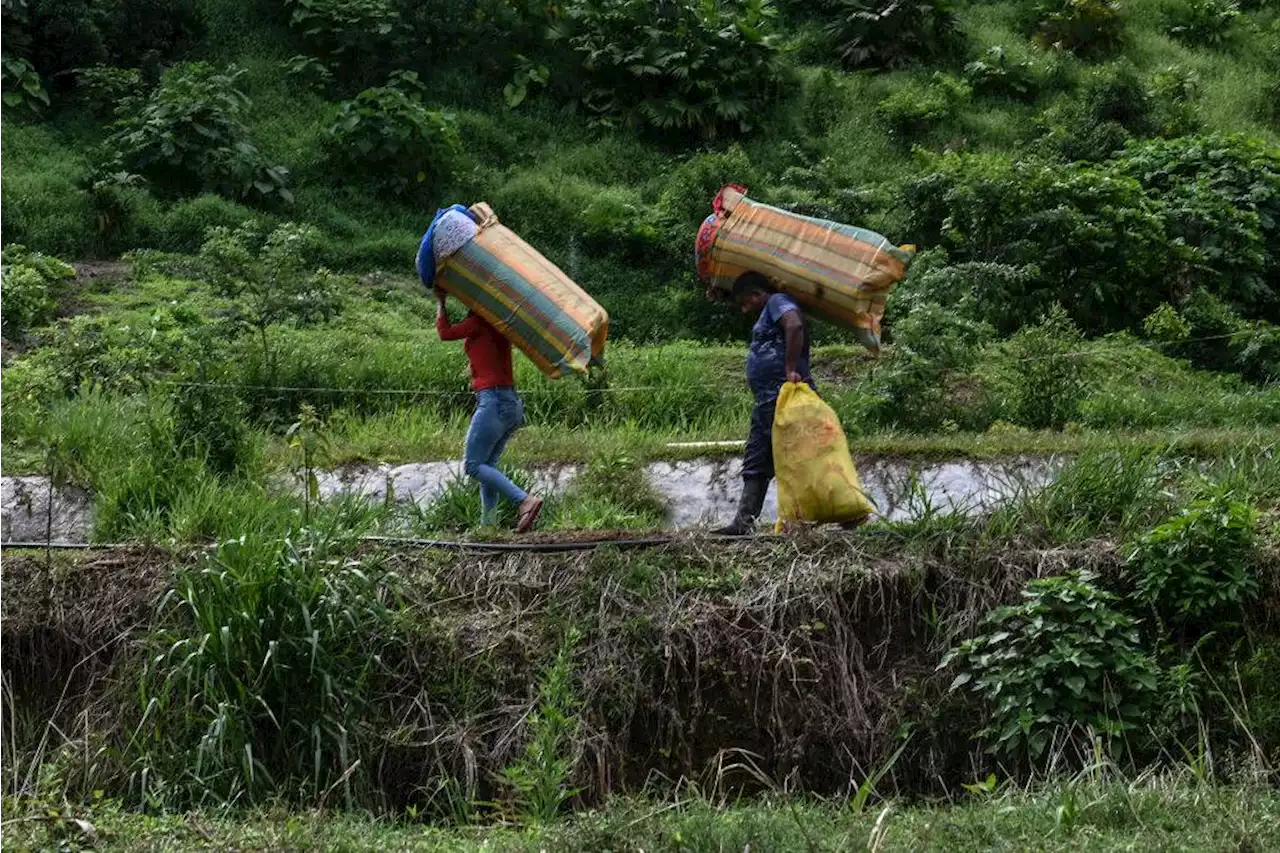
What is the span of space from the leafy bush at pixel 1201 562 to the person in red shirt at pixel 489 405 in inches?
122

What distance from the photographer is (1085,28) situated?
18.6 meters

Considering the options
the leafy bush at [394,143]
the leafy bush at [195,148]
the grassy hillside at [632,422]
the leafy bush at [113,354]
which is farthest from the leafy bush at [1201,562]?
the leafy bush at [195,148]

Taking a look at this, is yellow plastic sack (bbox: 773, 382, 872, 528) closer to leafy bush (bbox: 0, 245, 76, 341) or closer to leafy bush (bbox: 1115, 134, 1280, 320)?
leafy bush (bbox: 1115, 134, 1280, 320)

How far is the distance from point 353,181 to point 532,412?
5202 millimetres

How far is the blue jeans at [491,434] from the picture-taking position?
361 inches

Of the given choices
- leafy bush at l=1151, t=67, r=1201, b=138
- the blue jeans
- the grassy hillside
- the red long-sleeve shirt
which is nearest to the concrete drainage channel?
the grassy hillside

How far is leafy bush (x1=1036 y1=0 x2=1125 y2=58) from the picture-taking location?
18.5 m

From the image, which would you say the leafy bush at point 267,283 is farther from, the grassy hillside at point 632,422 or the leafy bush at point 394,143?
the leafy bush at point 394,143

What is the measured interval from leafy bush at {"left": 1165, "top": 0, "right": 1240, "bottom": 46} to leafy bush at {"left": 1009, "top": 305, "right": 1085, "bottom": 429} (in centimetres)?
916

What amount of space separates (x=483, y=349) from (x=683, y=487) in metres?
1.78

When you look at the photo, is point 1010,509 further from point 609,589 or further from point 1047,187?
point 1047,187

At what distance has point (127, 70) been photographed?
662 inches

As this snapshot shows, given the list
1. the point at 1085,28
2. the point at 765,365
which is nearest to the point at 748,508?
the point at 765,365

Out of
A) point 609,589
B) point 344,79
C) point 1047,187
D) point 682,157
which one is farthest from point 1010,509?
point 344,79
